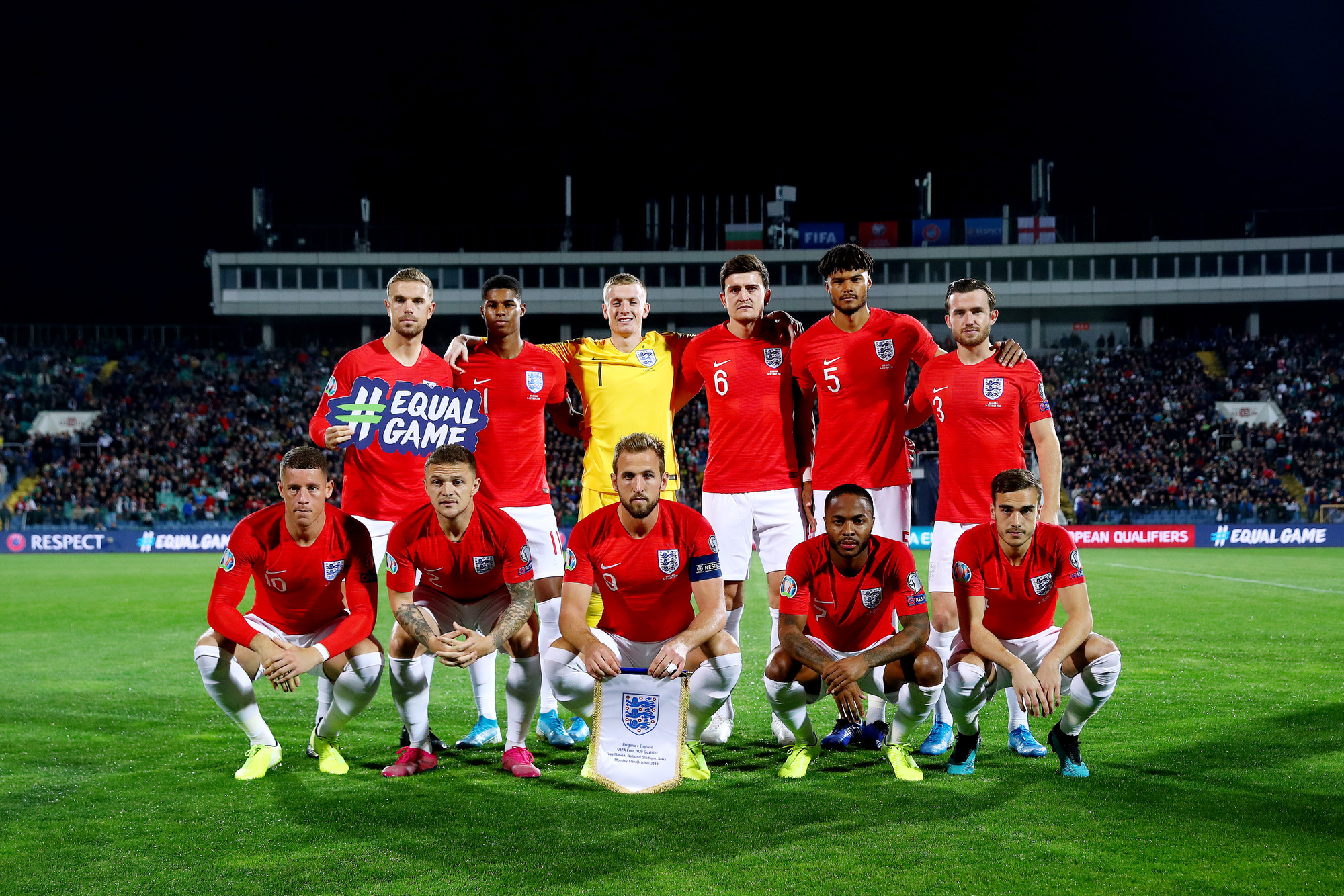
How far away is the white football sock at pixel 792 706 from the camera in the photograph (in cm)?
533

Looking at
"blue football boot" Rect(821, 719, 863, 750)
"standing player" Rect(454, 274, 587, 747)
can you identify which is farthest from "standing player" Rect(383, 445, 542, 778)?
"blue football boot" Rect(821, 719, 863, 750)

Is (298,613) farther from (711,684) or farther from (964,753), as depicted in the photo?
(964,753)

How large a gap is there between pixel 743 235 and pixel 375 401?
45.8 metres

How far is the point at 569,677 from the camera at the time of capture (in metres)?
5.38

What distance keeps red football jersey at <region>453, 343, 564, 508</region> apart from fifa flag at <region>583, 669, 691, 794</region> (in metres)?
1.77

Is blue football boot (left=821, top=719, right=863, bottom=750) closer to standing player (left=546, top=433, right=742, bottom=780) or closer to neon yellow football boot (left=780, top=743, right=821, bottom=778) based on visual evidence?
neon yellow football boot (left=780, top=743, right=821, bottom=778)

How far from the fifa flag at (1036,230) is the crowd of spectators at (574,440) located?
563 cm

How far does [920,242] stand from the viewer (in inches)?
1957

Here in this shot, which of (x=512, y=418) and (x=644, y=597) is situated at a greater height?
(x=512, y=418)

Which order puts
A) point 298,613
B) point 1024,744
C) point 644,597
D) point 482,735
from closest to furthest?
point 644,597 → point 298,613 → point 1024,744 → point 482,735

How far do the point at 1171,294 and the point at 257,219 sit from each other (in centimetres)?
4540

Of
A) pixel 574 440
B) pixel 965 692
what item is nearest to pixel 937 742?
pixel 965 692

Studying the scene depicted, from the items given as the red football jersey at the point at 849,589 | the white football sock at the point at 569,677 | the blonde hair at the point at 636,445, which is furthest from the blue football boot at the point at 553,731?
the blonde hair at the point at 636,445

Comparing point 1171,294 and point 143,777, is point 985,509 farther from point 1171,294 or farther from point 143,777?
point 1171,294
